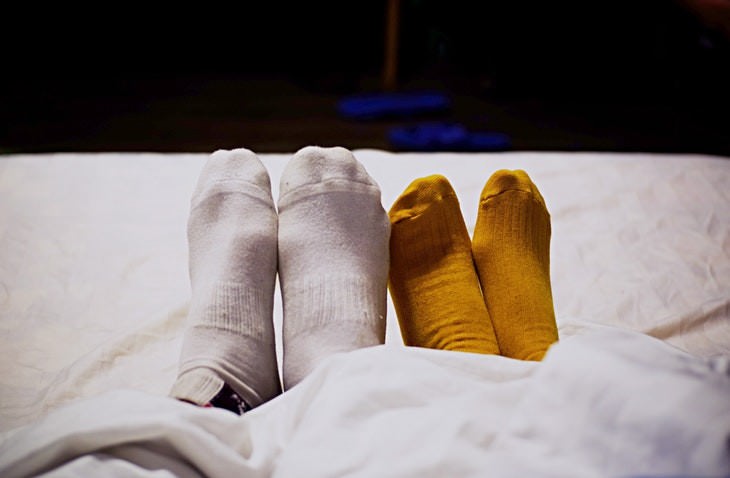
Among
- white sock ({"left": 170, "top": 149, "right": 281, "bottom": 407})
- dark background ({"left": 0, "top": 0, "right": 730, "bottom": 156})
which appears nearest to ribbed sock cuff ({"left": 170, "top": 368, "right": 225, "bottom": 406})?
white sock ({"left": 170, "top": 149, "right": 281, "bottom": 407})

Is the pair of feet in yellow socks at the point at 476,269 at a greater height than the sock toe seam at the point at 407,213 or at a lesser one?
lesser

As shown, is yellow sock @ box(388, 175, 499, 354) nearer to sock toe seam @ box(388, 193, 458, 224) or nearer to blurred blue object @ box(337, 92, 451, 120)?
sock toe seam @ box(388, 193, 458, 224)

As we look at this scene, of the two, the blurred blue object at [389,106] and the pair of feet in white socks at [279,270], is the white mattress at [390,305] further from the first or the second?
the blurred blue object at [389,106]

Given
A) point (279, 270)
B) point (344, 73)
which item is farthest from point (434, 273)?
point (344, 73)

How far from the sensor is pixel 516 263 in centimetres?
83

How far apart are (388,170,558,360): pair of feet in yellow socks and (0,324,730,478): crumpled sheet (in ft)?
0.66

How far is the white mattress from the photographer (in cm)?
48

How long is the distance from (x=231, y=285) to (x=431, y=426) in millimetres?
342

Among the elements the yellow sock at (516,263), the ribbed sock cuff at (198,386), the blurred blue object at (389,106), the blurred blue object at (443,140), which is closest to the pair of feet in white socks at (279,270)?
the ribbed sock cuff at (198,386)

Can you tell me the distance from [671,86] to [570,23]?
19.7 inches

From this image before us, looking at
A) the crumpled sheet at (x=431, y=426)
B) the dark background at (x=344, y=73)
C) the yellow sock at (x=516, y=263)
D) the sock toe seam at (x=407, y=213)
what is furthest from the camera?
the dark background at (x=344, y=73)

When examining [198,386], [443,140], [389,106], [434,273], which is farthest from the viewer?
[389,106]

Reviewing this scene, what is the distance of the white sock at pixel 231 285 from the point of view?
630 millimetres

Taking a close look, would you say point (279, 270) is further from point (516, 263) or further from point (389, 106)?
point (389, 106)
